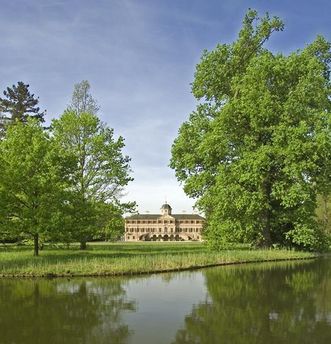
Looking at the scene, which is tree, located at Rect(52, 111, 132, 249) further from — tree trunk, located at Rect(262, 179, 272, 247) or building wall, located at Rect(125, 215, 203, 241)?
building wall, located at Rect(125, 215, 203, 241)

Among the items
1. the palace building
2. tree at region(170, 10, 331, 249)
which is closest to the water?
tree at region(170, 10, 331, 249)

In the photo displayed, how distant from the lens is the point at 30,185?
97.0ft

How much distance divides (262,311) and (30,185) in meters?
20.3

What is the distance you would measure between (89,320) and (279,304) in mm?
6179

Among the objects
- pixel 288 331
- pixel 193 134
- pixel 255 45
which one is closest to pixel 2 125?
pixel 193 134

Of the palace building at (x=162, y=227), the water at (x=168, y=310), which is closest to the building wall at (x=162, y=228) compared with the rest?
the palace building at (x=162, y=227)

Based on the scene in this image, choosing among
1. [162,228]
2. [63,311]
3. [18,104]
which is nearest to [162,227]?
[162,228]

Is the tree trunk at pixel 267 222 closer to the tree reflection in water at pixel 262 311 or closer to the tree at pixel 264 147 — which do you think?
the tree at pixel 264 147

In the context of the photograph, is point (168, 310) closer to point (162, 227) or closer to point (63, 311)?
point (63, 311)

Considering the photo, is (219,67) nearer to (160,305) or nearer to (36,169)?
(36,169)

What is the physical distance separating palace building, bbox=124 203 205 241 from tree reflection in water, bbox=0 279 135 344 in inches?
5466

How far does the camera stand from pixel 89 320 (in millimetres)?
12094

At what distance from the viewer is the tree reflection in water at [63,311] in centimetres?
1040

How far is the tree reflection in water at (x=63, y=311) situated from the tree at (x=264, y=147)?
16994 millimetres
